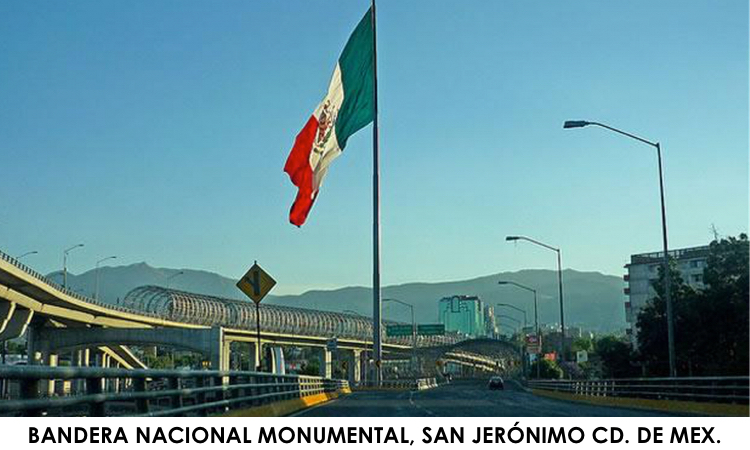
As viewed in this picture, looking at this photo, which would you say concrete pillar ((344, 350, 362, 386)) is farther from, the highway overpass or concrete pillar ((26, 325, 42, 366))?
concrete pillar ((26, 325, 42, 366))

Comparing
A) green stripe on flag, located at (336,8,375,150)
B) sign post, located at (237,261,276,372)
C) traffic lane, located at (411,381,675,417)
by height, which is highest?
green stripe on flag, located at (336,8,375,150)

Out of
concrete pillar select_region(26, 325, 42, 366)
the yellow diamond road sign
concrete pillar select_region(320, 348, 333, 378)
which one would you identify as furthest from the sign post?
concrete pillar select_region(320, 348, 333, 378)

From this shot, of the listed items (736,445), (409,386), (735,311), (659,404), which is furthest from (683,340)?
(736,445)

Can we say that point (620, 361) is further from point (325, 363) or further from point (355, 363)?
point (355, 363)

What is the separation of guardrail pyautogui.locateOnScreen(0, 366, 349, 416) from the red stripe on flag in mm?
10067

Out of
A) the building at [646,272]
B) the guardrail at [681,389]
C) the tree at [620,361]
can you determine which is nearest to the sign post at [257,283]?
the guardrail at [681,389]

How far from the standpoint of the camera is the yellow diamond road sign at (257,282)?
29.0m

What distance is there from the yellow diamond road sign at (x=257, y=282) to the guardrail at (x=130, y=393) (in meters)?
4.14

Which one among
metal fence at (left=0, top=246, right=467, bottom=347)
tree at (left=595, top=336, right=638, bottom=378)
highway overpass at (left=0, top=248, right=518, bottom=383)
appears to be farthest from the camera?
metal fence at (left=0, top=246, right=467, bottom=347)

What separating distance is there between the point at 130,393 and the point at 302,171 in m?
22.8

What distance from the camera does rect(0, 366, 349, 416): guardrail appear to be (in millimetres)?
9891

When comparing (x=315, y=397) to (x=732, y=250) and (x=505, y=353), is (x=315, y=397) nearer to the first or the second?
(x=732, y=250)

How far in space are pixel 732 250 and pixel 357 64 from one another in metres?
45.0

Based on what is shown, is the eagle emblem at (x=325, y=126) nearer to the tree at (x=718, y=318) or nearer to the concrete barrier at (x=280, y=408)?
the concrete barrier at (x=280, y=408)
